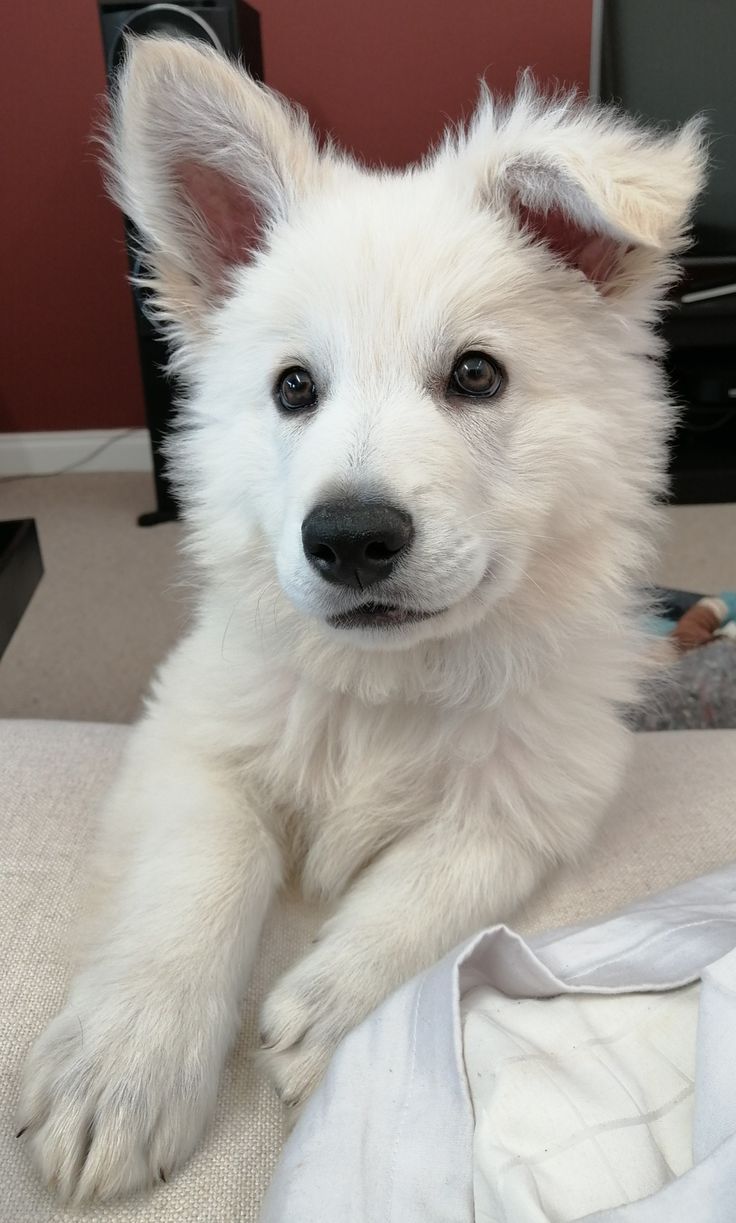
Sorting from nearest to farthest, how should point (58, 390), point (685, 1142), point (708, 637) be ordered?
1. point (685, 1142)
2. point (708, 637)
3. point (58, 390)

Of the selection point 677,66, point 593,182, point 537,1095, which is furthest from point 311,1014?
point 677,66

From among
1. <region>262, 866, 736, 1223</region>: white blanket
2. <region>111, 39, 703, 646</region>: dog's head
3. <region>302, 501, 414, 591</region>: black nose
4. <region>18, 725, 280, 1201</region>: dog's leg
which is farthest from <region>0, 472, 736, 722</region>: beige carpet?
<region>262, 866, 736, 1223</region>: white blanket

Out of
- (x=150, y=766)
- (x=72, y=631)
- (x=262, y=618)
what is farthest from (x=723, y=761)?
(x=72, y=631)

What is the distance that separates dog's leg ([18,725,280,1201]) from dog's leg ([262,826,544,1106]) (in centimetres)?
7

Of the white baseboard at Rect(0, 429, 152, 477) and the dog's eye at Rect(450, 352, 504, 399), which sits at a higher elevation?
the dog's eye at Rect(450, 352, 504, 399)

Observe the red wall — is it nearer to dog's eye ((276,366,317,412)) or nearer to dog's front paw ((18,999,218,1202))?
dog's eye ((276,366,317,412))

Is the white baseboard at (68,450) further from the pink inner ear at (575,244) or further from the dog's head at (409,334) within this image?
the pink inner ear at (575,244)

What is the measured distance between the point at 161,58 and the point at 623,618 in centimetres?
95

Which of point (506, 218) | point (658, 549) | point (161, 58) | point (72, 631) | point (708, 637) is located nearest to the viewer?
point (161, 58)

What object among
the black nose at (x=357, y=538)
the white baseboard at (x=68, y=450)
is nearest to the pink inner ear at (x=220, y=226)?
the black nose at (x=357, y=538)

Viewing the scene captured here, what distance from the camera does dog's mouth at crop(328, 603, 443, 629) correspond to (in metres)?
1.10

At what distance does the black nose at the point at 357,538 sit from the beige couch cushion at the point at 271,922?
19.1 inches

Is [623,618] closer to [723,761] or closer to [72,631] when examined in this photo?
[723,761]

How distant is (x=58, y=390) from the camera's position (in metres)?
4.59
